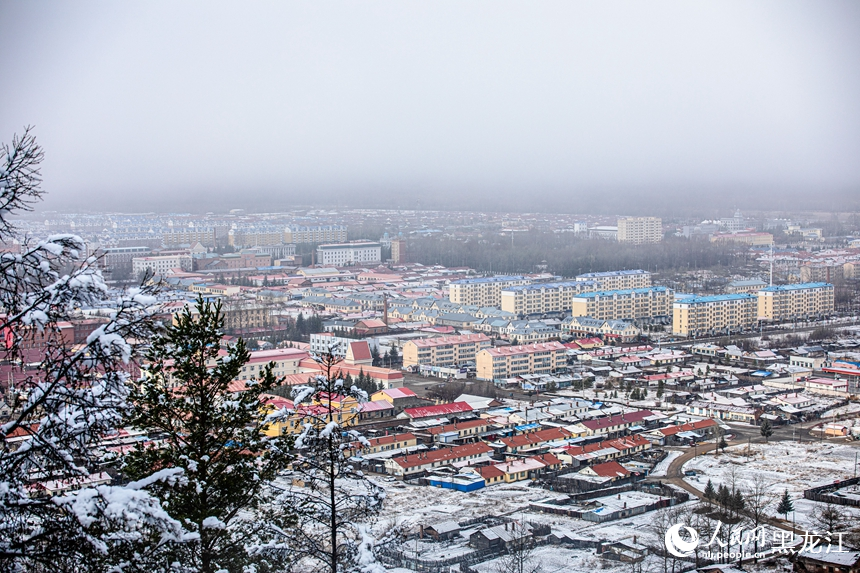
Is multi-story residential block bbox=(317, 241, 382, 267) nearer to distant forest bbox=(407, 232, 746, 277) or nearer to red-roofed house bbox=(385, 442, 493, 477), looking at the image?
distant forest bbox=(407, 232, 746, 277)

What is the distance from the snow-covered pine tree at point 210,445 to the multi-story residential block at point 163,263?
62.6 feet

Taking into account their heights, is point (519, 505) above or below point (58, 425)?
below

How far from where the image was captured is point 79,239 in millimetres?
1268

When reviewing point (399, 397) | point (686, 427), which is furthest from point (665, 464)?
point (399, 397)

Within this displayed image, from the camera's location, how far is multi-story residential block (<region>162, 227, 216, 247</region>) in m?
27.9

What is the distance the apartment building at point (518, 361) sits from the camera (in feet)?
32.5

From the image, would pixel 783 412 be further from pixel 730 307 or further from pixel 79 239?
pixel 79 239

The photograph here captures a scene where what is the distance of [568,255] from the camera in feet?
77.2

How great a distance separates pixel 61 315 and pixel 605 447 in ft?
18.7

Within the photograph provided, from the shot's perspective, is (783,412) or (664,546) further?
(783,412)

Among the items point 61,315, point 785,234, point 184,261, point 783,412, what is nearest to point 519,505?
point 783,412

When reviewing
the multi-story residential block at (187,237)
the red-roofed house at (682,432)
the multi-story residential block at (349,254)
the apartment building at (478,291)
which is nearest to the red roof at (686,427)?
the red-roofed house at (682,432)

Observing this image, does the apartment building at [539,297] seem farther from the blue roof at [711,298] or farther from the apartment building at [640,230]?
the apartment building at [640,230]

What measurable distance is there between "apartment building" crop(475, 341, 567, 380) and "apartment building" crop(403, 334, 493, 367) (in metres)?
0.51
